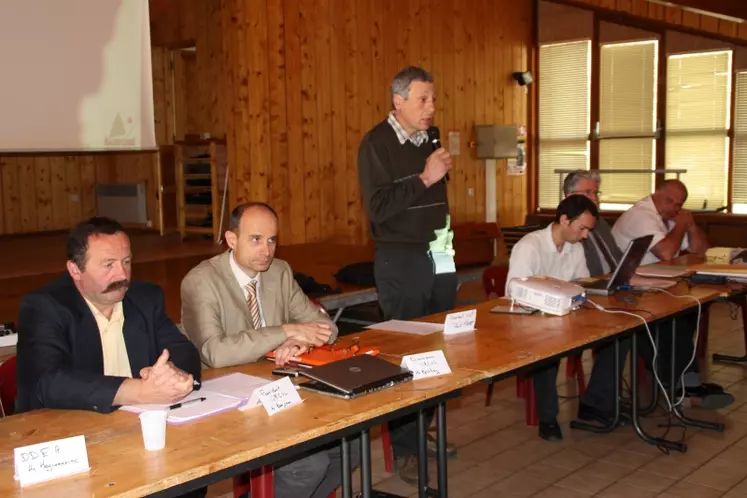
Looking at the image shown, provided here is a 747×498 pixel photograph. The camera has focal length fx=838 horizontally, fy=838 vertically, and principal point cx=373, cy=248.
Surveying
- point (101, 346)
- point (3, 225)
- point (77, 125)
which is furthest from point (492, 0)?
point (101, 346)

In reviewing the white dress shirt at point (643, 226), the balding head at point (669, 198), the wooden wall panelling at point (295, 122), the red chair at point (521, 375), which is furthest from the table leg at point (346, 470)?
the wooden wall panelling at point (295, 122)

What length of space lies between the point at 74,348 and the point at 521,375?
2.63m

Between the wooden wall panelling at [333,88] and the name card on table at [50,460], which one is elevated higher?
the wooden wall panelling at [333,88]

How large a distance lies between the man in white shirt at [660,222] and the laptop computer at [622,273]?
1137mm

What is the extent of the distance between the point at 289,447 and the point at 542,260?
2268mm

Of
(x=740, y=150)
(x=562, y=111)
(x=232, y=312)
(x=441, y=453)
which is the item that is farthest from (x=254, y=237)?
(x=562, y=111)

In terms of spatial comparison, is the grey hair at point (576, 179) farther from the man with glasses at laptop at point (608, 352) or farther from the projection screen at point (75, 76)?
the projection screen at point (75, 76)

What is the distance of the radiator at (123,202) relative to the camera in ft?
36.1

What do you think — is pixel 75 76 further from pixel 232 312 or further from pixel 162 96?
pixel 162 96

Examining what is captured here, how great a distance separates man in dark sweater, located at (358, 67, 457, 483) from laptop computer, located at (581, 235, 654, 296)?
67 cm

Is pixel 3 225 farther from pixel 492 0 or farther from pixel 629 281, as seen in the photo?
pixel 629 281

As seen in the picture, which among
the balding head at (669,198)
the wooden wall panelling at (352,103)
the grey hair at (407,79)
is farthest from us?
the wooden wall panelling at (352,103)

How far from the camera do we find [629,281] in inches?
151

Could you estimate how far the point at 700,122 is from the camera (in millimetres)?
9648
